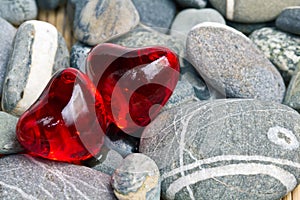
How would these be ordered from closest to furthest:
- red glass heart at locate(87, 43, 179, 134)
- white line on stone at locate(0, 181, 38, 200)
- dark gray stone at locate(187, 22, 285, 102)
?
white line on stone at locate(0, 181, 38, 200), red glass heart at locate(87, 43, 179, 134), dark gray stone at locate(187, 22, 285, 102)

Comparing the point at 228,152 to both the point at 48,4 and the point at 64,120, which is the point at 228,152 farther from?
the point at 48,4

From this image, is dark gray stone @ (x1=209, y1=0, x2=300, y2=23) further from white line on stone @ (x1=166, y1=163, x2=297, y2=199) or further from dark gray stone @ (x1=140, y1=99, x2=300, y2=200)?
white line on stone @ (x1=166, y1=163, x2=297, y2=199)

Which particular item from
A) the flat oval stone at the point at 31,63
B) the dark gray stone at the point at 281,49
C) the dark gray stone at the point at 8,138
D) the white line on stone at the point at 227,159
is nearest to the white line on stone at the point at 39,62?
the flat oval stone at the point at 31,63

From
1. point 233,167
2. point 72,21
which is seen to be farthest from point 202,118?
point 72,21

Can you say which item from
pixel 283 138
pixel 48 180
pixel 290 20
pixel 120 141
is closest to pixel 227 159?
pixel 283 138

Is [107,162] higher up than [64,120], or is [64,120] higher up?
[64,120]

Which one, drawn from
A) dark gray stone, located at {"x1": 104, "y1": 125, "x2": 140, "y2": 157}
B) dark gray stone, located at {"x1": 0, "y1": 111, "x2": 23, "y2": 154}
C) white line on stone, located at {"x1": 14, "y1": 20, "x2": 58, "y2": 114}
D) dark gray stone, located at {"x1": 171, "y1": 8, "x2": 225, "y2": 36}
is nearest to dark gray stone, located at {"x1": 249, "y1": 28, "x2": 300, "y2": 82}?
dark gray stone, located at {"x1": 171, "y1": 8, "x2": 225, "y2": 36}
